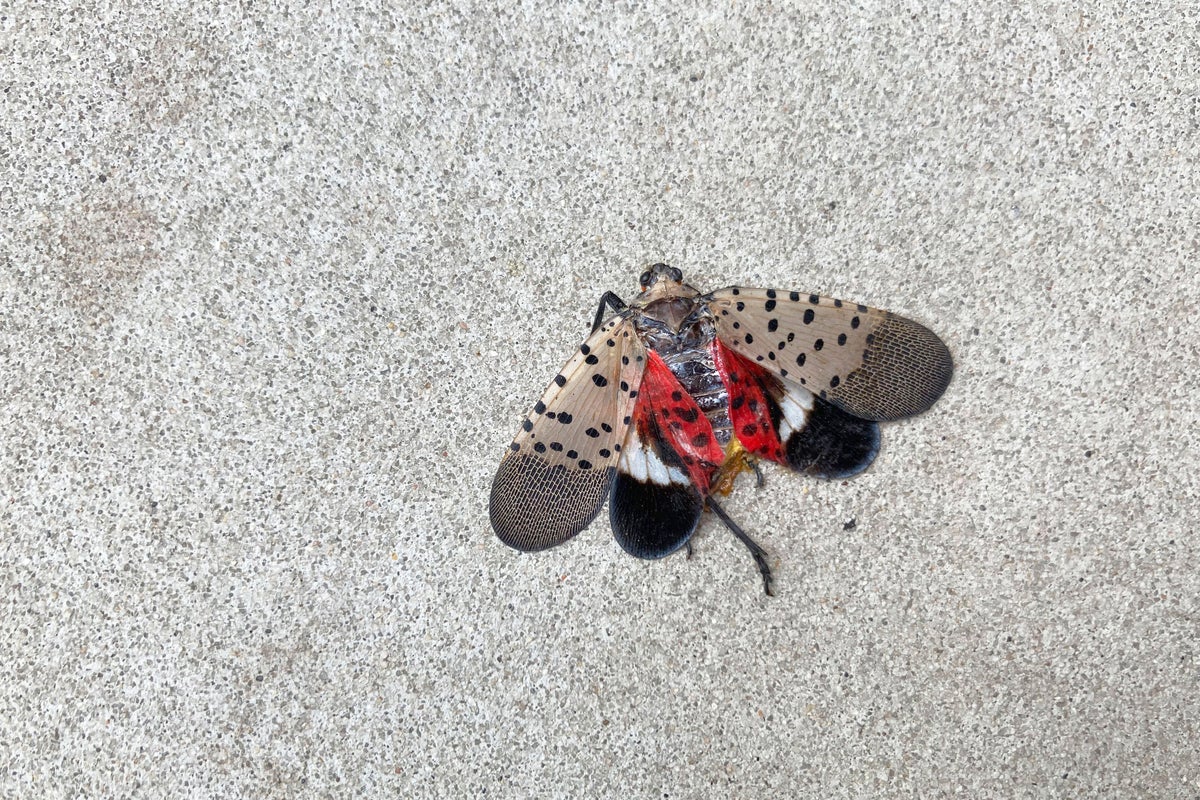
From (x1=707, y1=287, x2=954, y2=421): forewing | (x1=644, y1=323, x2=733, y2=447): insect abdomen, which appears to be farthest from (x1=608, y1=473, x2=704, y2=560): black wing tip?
(x1=707, y1=287, x2=954, y2=421): forewing

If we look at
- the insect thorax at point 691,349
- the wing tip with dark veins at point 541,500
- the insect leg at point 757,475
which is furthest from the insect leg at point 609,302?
the insect leg at point 757,475

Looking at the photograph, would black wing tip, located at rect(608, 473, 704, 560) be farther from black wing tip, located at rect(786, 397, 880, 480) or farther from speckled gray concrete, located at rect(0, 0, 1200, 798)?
black wing tip, located at rect(786, 397, 880, 480)

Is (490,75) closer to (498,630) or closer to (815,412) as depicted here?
(815,412)

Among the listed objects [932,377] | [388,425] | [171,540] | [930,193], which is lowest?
[171,540]

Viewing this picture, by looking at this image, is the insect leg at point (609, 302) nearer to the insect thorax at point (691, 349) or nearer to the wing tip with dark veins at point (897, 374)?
the insect thorax at point (691, 349)

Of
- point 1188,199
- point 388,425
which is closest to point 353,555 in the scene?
point 388,425
